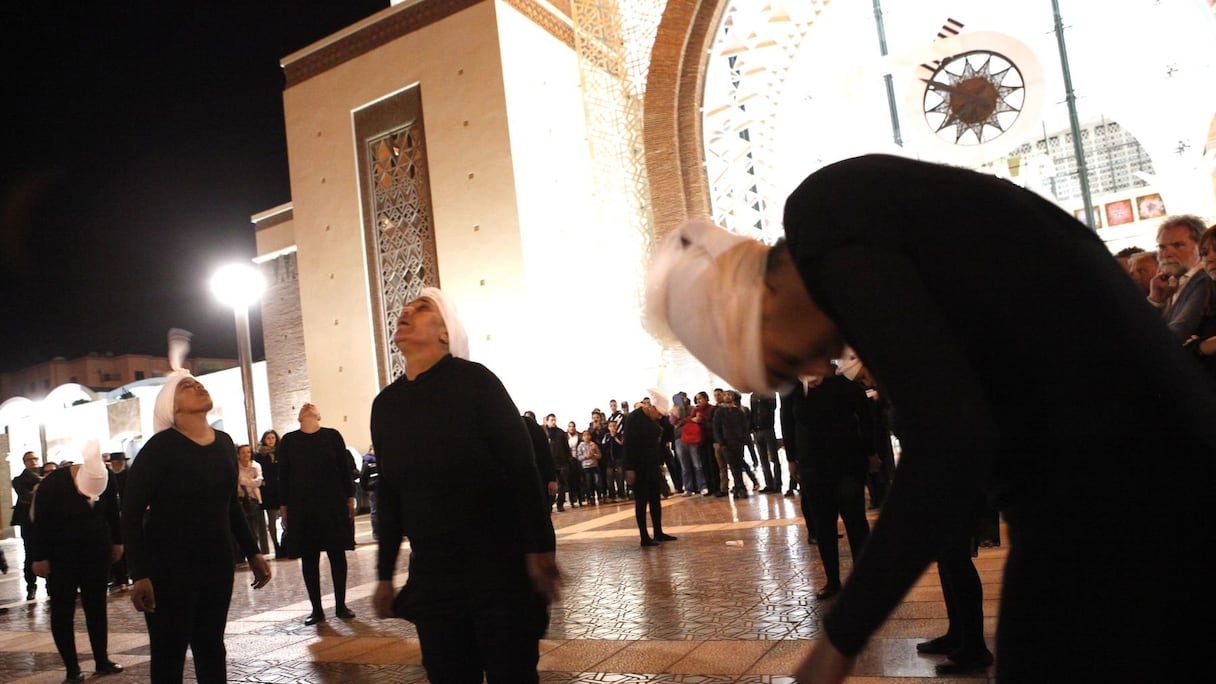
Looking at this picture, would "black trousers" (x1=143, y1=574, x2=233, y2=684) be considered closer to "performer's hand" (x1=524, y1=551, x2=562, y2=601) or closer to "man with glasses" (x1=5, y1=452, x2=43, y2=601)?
"performer's hand" (x1=524, y1=551, x2=562, y2=601)

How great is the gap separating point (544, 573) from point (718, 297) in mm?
1659

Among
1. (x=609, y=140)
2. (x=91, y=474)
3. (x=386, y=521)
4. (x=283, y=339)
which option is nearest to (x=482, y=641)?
(x=386, y=521)

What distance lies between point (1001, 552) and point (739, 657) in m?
3.19

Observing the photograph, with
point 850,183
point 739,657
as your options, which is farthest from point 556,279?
point 850,183

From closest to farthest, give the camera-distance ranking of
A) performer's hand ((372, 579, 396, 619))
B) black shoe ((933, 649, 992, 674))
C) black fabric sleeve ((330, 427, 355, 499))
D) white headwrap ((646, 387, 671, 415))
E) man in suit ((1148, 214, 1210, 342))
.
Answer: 1. performer's hand ((372, 579, 396, 619))
2. black shoe ((933, 649, 992, 674))
3. man in suit ((1148, 214, 1210, 342))
4. black fabric sleeve ((330, 427, 355, 499))
5. white headwrap ((646, 387, 671, 415))

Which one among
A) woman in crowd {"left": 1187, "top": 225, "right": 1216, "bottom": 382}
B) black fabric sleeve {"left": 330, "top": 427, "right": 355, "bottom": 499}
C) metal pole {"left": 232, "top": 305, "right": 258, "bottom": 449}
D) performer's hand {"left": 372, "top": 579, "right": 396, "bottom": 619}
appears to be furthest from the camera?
metal pole {"left": 232, "top": 305, "right": 258, "bottom": 449}

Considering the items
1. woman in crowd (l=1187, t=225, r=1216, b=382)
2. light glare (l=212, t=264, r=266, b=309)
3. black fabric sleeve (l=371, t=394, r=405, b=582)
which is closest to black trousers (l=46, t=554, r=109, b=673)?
black fabric sleeve (l=371, t=394, r=405, b=582)

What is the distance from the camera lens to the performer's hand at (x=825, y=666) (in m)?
0.95

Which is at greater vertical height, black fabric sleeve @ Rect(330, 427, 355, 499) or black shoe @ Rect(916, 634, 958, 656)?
black fabric sleeve @ Rect(330, 427, 355, 499)

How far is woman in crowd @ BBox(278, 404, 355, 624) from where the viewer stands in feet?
22.2

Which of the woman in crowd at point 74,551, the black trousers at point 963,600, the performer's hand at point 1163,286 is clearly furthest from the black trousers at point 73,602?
the performer's hand at point 1163,286

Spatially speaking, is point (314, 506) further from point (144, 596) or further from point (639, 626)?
point (144, 596)

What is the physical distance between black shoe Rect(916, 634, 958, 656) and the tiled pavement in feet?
0.25

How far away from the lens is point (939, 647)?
3938 mm
